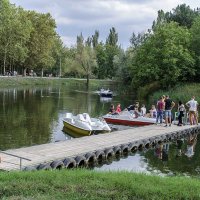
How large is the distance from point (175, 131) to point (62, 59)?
332ft

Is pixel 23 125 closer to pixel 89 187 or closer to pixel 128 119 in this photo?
pixel 128 119

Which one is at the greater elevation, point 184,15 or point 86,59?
point 184,15

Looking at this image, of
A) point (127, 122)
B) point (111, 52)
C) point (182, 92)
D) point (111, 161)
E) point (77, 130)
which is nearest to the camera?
point (111, 161)

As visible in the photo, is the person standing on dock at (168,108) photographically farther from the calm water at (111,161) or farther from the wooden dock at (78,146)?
the calm water at (111,161)

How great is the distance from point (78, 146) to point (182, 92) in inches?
1507

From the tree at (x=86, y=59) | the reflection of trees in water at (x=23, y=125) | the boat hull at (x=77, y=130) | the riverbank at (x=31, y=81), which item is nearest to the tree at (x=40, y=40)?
the riverbank at (x=31, y=81)

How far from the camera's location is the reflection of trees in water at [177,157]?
1995 centimetres

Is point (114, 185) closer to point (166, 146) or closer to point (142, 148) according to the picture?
point (142, 148)

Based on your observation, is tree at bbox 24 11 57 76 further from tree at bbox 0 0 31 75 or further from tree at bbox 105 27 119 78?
tree at bbox 105 27 119 78

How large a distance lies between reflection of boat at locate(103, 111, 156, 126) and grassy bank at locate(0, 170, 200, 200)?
877 inches

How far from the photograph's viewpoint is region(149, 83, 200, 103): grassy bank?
179 ft

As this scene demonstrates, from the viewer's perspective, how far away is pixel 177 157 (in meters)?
22.7

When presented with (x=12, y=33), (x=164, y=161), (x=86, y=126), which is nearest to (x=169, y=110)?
(x=86, y=126)

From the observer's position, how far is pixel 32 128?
102ft
